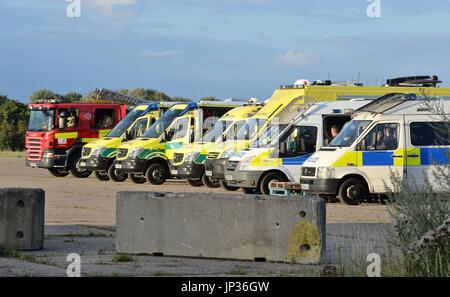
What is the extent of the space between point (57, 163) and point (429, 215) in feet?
83.1

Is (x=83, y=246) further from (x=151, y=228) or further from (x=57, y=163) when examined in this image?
(x=57, y=163)

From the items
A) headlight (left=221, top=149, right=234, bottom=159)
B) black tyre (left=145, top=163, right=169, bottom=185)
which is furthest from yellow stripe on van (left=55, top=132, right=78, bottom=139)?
headlight (left=221, top=149, right=234, bottom=159)

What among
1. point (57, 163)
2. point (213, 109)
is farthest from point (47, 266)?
point (57, 163)

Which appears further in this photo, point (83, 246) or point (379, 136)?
point (379, 136)

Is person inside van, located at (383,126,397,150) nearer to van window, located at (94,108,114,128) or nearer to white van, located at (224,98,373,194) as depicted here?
white van, located at (224,98,373,194)

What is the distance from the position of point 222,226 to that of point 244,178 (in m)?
12.1

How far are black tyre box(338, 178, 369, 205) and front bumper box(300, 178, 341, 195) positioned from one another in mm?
164

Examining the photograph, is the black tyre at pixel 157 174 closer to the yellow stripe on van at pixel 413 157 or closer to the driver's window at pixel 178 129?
the driver's window at pixel 178 129

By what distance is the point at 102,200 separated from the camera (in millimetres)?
25453

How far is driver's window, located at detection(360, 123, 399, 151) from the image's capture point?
78.1ft

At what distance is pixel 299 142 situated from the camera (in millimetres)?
25672

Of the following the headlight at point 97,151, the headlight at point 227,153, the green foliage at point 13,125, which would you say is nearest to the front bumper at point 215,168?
the headlight at point 227,153

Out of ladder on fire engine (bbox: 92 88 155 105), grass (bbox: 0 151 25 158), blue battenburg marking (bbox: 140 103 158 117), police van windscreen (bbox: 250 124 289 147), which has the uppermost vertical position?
ladder on fire engine (bbox: 92 88 155 105)

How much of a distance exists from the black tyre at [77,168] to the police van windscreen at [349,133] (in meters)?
12.8
